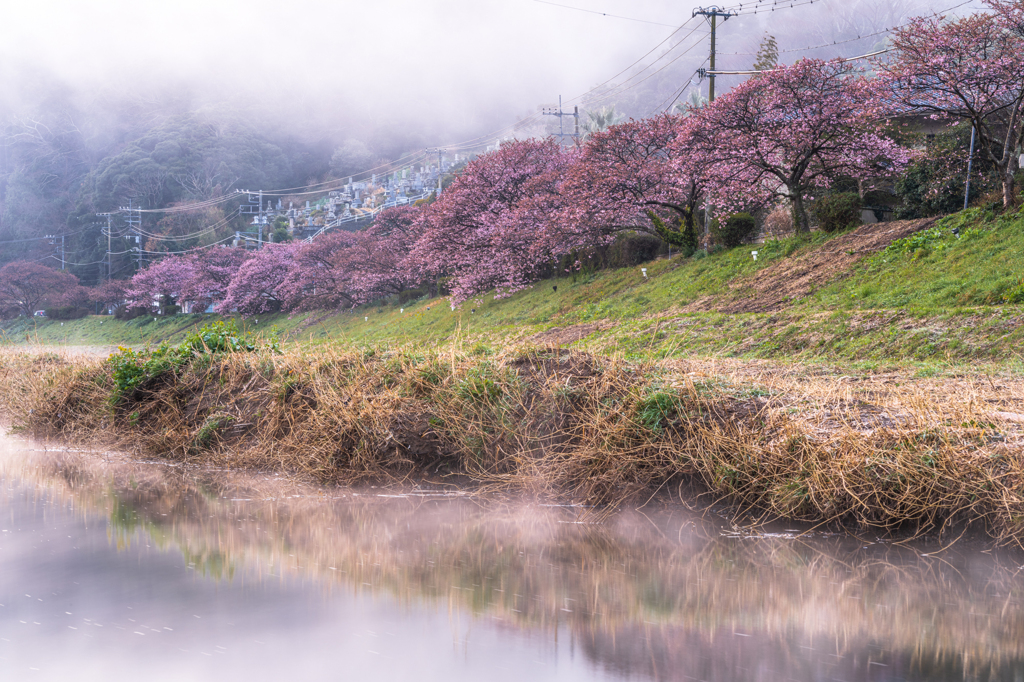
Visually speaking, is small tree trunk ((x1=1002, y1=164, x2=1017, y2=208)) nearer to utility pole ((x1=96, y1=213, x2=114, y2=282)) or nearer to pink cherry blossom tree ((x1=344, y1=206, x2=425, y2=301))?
pink cherry blossom tree ((x1=344, y1=206, x2=425, y2=301))

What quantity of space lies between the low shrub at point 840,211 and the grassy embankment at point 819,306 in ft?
2.53

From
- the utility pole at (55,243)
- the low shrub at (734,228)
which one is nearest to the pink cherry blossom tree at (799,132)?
the low shrub at (734,228)

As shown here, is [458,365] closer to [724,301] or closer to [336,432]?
[336,432]

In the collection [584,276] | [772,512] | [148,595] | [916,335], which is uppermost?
[584,276]

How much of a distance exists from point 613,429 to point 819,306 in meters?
11.1

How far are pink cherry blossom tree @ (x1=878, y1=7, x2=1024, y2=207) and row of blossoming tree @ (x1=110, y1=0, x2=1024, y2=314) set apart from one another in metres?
0.04

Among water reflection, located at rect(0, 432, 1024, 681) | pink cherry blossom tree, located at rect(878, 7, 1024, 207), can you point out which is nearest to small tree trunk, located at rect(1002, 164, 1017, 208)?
pink cherry blossom tree, located at rect(878, 7, 1024, 207)

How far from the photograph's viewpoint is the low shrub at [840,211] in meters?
20.7

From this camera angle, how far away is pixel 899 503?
17.9 feet

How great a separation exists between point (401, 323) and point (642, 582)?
3078 cm

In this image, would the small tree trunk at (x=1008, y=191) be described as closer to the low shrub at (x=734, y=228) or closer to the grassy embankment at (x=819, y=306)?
the grassy embankment at (x=819, y=306)

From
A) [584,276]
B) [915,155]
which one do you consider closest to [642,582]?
[915,155]

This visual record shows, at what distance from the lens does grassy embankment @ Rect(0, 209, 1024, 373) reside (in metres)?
11.2

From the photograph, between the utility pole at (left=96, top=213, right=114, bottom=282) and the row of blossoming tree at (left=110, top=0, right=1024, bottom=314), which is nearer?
the row of blossoming tree at (left=110, top=0, right=1024, bottom=314)
